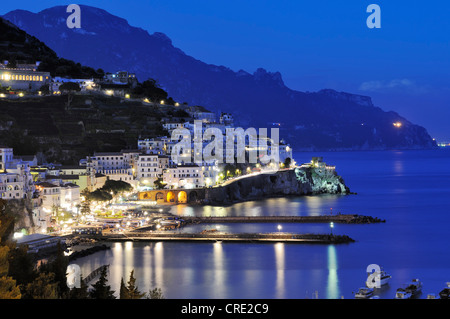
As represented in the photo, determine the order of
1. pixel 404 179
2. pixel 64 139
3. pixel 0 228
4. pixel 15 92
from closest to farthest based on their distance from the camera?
pixel 0 228 < pixel 64 139 < pixel 15 92 < pixel 404 179

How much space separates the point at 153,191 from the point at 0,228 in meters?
24.7

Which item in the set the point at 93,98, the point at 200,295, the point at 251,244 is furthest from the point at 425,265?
the point at 93,98

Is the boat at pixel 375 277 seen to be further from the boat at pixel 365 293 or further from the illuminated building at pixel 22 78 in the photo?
the illuminated building at pixel 22 78

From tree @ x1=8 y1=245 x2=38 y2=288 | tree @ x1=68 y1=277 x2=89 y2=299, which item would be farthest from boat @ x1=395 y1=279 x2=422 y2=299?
tree @ x1=8 y1=245 x2=38 y2=288

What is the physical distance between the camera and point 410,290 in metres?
18.0

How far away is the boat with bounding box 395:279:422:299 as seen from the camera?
57.8 ft

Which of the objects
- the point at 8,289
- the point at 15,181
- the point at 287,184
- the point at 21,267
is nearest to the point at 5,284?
the point at 8,289

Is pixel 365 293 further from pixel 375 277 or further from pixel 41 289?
pixel 41 289

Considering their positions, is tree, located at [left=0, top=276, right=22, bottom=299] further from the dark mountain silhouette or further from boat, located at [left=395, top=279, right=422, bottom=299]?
the dark mountain silhouette

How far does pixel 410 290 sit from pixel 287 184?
30.4 meters

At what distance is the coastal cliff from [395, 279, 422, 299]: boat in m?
24.8
